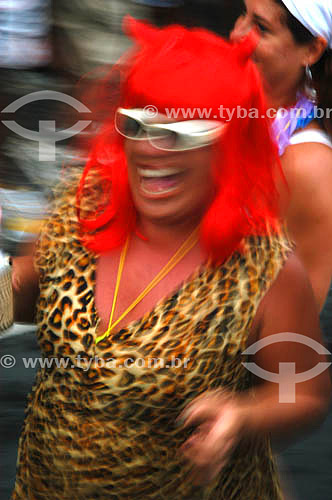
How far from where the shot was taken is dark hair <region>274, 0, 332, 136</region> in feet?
7.80

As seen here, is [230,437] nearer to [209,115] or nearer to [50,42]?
[209,115]

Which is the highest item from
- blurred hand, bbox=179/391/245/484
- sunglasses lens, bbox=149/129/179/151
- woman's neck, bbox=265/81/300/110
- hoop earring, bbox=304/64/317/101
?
hoop earring, bbox=304/64/317/101

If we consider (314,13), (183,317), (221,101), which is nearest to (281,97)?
(314,13)

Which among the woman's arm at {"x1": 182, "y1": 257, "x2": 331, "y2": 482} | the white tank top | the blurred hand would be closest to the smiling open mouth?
the woman's arm at {"x1": 182, "y1": 257, "x2": 331, "y2": 482}

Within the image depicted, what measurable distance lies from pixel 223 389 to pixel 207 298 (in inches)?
7.2

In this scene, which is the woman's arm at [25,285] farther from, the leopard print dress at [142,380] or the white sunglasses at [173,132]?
the white sunglasses at [173,132]

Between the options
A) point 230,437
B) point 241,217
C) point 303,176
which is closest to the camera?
point 230,437

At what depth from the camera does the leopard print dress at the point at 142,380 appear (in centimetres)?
174

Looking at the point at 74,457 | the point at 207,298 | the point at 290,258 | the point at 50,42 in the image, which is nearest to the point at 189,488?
the point at 74,457

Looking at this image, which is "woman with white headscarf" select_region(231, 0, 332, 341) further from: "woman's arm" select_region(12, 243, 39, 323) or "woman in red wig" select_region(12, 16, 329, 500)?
"woman's arm" select_region(12, 243, 39, 323)

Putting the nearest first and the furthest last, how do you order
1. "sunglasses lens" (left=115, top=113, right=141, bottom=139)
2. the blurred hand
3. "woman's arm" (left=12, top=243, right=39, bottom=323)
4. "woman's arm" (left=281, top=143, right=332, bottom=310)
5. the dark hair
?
the blurred hand, "sunglasses lens" (left=115, top=113, right=141, bottom=139), "woman's arm" (left=12, top=243, right=39, bottom=323), "woman's arm" (left=281, top=143, right=332, bottom=310), the dark hair

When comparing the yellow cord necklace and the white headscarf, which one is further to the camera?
the white headscarf

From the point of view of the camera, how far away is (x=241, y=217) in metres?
1.79

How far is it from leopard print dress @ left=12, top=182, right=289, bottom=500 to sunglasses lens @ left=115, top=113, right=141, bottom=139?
0.99 feet
